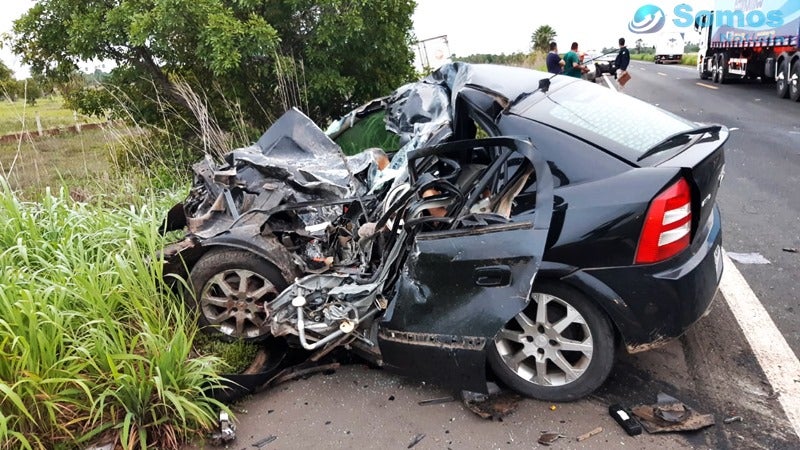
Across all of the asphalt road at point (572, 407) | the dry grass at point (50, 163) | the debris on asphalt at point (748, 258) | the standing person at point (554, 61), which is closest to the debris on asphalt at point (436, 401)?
the asphalt road at point (572, 407)

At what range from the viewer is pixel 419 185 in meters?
2.95

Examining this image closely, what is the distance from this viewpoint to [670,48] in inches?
1491

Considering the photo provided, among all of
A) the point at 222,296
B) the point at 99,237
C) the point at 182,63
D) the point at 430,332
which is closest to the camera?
Result: the point at 430,332

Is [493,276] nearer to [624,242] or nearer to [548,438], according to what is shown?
[624,242]

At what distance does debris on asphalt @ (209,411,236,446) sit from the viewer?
8.80 ft

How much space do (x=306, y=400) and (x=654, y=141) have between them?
87.7 inches

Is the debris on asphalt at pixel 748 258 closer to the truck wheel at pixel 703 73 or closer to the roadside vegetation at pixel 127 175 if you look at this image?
the roadside vegetation at pixel 127 175

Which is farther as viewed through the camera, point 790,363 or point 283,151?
point 283,151

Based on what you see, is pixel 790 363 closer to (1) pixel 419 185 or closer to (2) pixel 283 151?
(1) pixel 419 185

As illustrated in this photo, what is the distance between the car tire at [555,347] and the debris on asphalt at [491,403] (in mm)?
63

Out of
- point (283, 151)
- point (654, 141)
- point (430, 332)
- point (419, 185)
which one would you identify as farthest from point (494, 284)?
point (283, 151)

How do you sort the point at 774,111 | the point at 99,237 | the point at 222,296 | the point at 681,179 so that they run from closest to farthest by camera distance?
the point at 681,179 < the point at 222,296 < the point at 99,237 < the point at 774,111

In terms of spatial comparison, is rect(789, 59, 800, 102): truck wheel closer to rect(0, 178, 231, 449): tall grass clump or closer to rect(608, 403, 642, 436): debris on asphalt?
rect(608, 403, 642, 436): debris on asphalt

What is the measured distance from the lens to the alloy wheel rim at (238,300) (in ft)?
10.6
